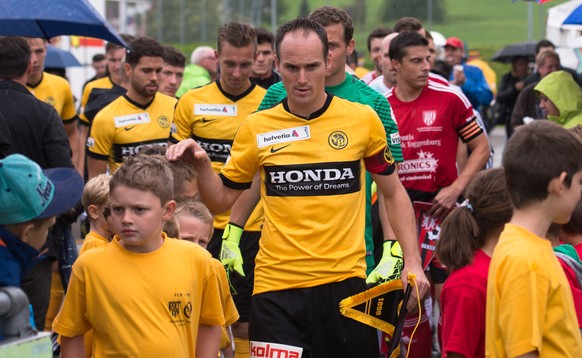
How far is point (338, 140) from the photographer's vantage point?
5.38 metres

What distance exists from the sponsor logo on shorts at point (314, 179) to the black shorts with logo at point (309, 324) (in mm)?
460

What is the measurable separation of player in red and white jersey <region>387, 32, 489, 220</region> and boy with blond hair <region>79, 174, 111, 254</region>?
285 cm

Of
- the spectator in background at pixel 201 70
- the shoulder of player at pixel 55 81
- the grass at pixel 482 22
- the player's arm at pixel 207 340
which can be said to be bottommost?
the player's arm at pixel 207 340

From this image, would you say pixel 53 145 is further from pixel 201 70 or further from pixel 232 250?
pixel 201 70

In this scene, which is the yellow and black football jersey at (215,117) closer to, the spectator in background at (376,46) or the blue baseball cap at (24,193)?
the spectator in background at (376,46)

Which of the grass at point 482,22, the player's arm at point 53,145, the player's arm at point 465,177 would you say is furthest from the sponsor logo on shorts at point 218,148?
the grass at point 482,22

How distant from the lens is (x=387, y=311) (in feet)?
18.2

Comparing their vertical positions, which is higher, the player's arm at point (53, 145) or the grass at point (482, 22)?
the grass at point (482, 22)

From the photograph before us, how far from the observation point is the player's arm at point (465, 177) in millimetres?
7930

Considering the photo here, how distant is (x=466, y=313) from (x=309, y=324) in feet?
3.19

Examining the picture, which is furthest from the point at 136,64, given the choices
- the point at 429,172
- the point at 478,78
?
the point at 478,78

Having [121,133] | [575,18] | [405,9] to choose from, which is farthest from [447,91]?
[405,9]

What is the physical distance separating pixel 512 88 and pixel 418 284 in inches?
431

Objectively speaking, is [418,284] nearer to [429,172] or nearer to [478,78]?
[429,172]
